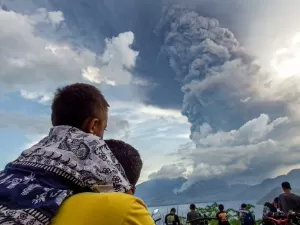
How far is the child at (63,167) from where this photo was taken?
1.03 metres

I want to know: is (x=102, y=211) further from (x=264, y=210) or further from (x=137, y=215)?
(x=264, y=210)

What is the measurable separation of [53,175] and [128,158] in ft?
1.12

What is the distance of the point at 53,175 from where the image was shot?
1.11m

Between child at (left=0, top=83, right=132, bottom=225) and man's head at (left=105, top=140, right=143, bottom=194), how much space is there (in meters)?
0.09

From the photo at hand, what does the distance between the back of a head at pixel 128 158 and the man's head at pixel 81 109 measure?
0.26 feet

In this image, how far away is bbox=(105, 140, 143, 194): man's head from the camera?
1379mm

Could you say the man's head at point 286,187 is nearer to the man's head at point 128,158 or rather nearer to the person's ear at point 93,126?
the man's head at point 128,158

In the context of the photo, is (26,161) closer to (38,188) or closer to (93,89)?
(38,188)

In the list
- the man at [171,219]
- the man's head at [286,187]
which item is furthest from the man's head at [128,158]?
the man at [171,219]

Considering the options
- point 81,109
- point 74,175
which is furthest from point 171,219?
point 74,175

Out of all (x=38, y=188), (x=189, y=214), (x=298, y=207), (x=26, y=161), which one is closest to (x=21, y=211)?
(x=38, y=188)

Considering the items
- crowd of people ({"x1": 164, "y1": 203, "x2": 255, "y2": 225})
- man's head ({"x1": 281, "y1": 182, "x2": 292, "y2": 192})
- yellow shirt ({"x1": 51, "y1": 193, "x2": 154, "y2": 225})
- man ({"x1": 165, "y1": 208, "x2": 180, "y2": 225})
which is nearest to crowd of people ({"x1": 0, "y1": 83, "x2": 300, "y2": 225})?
yellow shirt ({"x1": 51, "y1": 193, "x2": 154, "y2": 225})

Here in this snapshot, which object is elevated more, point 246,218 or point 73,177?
point 246,218

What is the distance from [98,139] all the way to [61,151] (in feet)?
0.44
